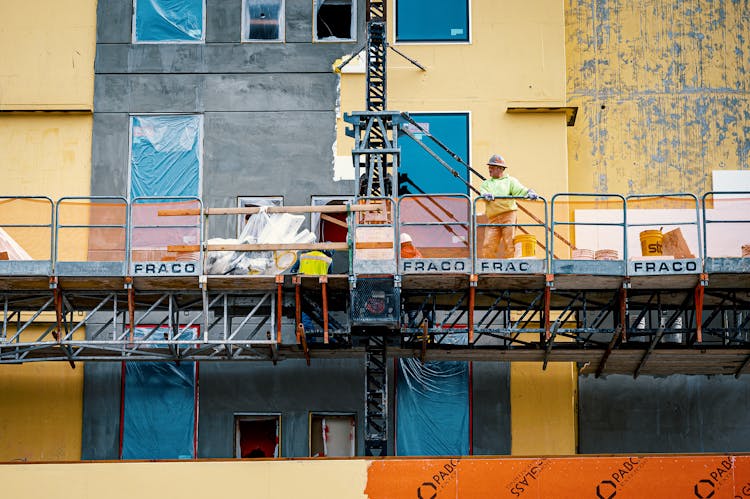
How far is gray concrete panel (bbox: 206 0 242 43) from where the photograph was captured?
30.2 metres

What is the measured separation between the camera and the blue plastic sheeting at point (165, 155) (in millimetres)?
29500

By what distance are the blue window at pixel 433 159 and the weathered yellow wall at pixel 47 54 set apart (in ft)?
23.0

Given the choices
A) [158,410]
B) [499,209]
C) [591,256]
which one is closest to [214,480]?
[158,410]

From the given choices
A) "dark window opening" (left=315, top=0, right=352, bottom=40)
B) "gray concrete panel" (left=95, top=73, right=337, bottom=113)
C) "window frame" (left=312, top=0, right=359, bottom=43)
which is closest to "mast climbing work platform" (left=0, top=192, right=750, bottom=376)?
"gray concrete panel" (left=95, top=73, right=337, bottom=113)

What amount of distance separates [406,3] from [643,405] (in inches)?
399

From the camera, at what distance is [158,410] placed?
28.3m

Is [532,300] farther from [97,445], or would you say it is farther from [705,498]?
[97,445]

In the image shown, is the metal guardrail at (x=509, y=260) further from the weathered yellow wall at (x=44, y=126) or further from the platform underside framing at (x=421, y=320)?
the weathered yellow wall at (x=44, y=126)

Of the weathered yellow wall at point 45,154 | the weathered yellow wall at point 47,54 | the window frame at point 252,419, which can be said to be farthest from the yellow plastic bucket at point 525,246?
the weathered yellow wall at point 47,54

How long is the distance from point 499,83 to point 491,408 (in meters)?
7.08

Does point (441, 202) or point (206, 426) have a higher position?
point (441, 202)

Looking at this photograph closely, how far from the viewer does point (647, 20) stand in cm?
3081

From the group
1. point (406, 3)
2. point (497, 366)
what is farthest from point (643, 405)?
point (406, 3)

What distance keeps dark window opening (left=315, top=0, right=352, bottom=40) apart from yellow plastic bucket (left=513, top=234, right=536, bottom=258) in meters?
7.76
